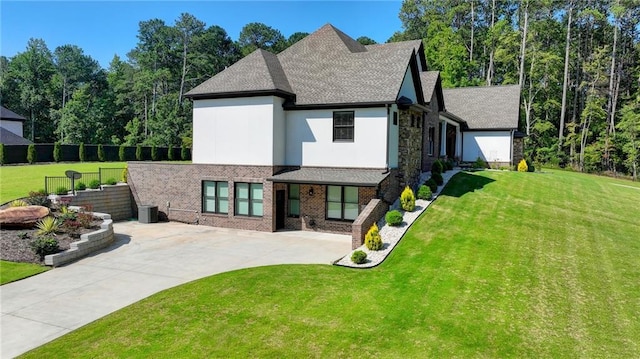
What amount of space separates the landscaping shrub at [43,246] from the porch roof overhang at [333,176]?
9185 mm

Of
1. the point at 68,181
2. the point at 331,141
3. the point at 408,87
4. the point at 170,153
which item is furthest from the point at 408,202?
the point at 170,153

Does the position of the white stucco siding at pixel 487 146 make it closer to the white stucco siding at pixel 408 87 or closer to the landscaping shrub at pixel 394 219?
the white stucco siding at pixel 408 87

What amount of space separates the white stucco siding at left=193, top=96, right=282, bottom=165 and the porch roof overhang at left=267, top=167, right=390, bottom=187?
4.55 feet

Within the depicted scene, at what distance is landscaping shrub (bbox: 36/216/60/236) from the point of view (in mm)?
15758

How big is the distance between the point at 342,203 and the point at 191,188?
887 cm

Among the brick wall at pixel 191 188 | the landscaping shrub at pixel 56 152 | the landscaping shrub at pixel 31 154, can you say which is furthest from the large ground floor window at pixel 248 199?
the landscaping shrub at pixel 56 152

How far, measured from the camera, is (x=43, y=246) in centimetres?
1418

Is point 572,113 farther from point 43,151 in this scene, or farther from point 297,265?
point 43,151

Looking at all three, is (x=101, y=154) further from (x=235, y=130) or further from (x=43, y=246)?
(x=43, y=246)

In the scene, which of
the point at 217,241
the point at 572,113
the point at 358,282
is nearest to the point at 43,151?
the point at 217,241

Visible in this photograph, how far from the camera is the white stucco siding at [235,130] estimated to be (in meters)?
19.8

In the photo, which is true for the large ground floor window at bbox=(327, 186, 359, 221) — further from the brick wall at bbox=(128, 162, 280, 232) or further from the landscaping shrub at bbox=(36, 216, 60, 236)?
the landscaping shrub at bbox=(36, 216, 60, 236)

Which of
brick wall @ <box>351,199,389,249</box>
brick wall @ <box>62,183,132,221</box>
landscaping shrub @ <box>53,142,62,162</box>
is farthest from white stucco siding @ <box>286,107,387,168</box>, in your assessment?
landscaping shrub @ <box>53,142,62,162</box>

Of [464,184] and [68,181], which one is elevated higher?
[464,184]
